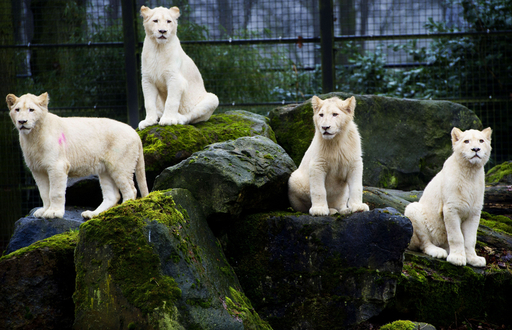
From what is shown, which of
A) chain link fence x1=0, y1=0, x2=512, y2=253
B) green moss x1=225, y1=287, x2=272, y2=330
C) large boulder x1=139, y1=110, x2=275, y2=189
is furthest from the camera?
chain link fence x1=0, y1=0, x2=512, y2=253

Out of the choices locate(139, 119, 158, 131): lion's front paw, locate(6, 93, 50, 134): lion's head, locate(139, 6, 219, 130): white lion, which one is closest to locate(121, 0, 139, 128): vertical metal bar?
locate(139, 6, 219, 130): white lion

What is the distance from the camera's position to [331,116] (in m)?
5.35

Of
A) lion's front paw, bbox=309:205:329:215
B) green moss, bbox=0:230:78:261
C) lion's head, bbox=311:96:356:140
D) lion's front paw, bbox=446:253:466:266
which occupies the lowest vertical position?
lion's front paw, bbox=446:253:466:266

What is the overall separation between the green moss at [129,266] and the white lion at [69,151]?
2090 mm

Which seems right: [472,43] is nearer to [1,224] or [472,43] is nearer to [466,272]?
[466,272]

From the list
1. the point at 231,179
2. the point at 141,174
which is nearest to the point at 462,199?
the point at 231,179

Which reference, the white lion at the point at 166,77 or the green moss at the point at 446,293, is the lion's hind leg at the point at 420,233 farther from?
the white lion at the point at 166,77

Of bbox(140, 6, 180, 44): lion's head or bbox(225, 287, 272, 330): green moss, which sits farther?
bbox(140, 6, 180, 44): lion's head

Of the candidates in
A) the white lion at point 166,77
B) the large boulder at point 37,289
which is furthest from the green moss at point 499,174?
the large boulder at point 37,289

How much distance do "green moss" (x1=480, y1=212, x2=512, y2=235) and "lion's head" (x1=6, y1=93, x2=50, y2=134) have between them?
21.4 feet

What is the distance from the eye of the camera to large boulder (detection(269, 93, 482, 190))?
9203 millimetres

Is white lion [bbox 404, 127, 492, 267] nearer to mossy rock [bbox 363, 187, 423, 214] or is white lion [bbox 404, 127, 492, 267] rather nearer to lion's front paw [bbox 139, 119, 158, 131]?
mossy rock [bbox 363, 187, 423, 214]

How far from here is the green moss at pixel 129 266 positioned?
3.98 m

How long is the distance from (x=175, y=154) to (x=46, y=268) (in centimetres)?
282
